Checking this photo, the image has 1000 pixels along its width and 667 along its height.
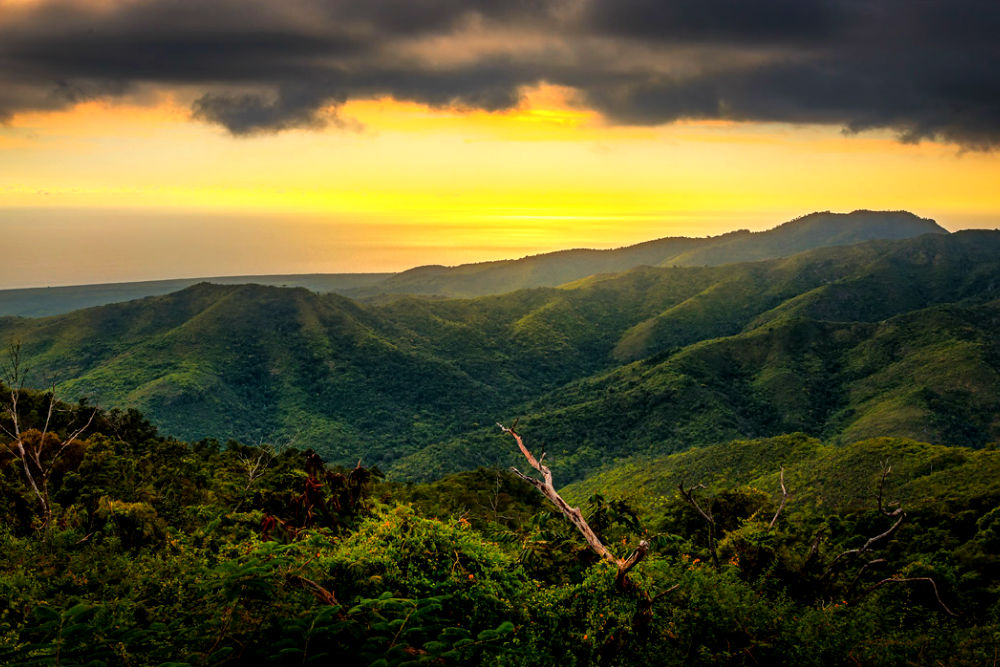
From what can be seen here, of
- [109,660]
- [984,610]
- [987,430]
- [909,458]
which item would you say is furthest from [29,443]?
[987,430]

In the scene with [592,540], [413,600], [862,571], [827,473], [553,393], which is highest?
[413,600]

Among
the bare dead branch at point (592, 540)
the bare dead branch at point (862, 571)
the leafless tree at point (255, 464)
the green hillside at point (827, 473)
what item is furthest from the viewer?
the green hillside at point (827, 473)

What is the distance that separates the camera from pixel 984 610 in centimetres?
2167

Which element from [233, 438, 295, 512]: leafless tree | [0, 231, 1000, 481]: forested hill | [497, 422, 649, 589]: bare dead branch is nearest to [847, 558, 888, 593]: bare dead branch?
[497, 422, 649, 589]: bare dead branch

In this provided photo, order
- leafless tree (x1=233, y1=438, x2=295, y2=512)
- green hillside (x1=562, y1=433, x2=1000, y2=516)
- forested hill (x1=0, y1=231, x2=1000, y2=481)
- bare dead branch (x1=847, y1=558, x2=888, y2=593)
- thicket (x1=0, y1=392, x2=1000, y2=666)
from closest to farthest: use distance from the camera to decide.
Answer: thicket (x1=0, y1=392, x2=1000, y2=666) < bare dead branch (x1=847, y1=558, x2=888, y2=593) < leafless tree (x1=233, y1=438, x2=295, y2=512) < green hillside (x1=562, y1=433, x2=1000, y2=516) < forested hill (x1=0, y1=231, x2=1000, y2=481)

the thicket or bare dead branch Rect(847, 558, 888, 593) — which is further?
bare dead branch Rect(847, 558, 888, 593)

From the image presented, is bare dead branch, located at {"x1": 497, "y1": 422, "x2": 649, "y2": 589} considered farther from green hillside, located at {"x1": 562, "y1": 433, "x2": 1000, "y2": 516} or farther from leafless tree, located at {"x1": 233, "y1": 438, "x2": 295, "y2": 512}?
green hillside, located at {"x1": 562, "y1": 433, "x2": 1000, "y2": 516}

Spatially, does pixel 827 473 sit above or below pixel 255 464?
below

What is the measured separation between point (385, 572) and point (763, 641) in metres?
6.87

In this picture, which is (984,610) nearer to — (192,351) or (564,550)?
(564,550)

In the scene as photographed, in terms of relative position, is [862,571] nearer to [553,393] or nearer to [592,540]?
[592,540]

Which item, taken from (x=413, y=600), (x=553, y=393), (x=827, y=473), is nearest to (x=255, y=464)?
(x=413, y=600)

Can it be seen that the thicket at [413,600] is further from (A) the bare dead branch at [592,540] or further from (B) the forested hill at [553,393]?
(B) the forested hill at [553,393]

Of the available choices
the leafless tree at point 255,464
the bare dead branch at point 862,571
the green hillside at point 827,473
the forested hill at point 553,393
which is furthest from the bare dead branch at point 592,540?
the forested hill at point 553,393
